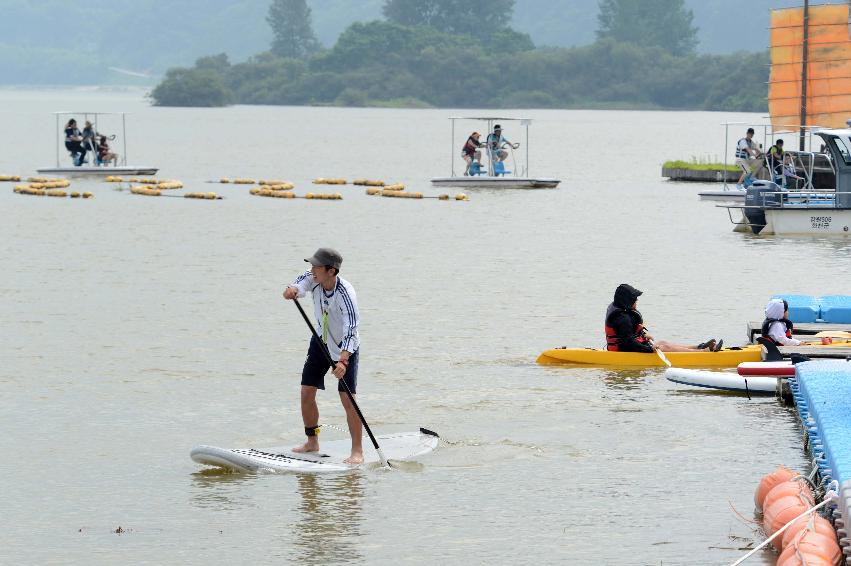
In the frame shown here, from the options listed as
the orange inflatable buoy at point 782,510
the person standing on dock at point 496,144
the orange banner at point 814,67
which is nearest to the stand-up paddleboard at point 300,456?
the orange inflatable buoy at point 782,510

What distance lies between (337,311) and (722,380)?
22.4 feet

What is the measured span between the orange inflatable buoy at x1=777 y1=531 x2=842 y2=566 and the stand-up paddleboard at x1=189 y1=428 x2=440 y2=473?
17.2ft

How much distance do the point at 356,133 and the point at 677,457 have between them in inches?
4999

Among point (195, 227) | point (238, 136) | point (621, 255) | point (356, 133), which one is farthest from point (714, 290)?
point (356, 133)

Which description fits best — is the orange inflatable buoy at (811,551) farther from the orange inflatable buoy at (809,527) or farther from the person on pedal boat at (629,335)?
the person on pedal boat at (629,335)

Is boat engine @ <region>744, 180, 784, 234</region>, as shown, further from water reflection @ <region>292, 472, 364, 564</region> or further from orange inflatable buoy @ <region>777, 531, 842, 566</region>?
orange inflatable buoy @ <region>777, 531, 842, 566</region>

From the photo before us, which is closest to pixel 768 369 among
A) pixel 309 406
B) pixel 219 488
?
pixel 309 406

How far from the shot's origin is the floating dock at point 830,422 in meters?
12.8

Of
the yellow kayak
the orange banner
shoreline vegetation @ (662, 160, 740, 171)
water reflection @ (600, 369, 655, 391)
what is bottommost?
water reflection @ (600, 369, 655, 391)

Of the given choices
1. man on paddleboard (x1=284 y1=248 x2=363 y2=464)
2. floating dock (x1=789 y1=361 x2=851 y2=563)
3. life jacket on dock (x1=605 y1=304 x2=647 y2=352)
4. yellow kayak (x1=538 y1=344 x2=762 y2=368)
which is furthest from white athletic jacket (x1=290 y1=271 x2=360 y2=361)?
yellow kayak (x1=538 y1=344 x2=762 y2=368)

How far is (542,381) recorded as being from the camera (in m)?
21.6

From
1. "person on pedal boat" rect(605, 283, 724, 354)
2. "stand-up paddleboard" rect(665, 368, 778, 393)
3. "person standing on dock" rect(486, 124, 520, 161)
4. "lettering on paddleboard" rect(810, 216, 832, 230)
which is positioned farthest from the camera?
"person standing on dock" rect(486, 124, 520, 161)

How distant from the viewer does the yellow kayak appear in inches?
847

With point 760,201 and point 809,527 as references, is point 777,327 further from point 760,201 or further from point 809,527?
point 760,201
